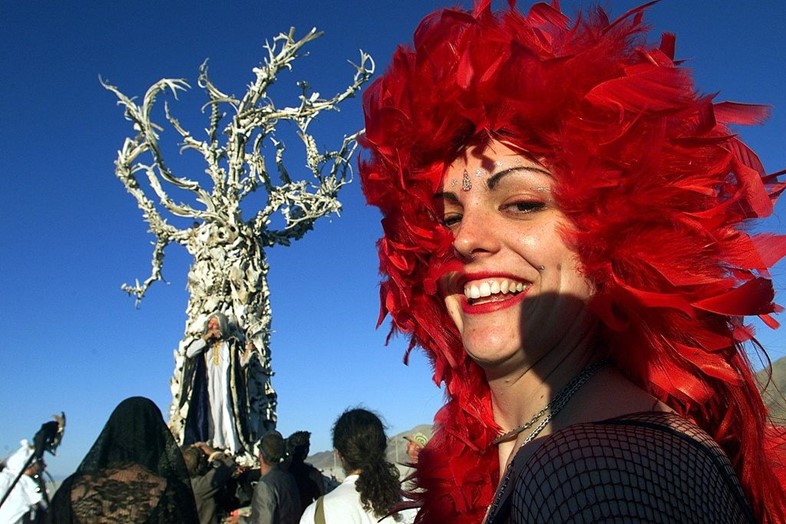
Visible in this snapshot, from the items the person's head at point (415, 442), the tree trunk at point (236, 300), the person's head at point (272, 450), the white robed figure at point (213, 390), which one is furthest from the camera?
the tree trunk at point (236, 300)

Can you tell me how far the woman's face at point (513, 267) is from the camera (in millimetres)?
1321

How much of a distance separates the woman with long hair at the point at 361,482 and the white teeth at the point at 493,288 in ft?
5.97

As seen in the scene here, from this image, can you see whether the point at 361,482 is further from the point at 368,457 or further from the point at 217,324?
the point at 217,324

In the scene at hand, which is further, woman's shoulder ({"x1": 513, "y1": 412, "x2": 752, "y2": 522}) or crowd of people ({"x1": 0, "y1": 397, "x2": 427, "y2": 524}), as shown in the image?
crowd of people ({"x1": 0, "y1": 397, "x2": 427, "y2": 524})

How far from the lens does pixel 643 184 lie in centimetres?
131

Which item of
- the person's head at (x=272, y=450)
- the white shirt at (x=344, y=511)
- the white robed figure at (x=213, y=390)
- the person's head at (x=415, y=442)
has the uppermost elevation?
the white robed figure at (x=213, y=390)

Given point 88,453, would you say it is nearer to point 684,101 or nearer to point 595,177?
point 595,177

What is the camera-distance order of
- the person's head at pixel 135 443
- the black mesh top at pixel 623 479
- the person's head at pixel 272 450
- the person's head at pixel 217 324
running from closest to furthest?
the black mesh top at pixel 623 479, the person's head at pixel 135 443, the person's head at pixel 272 450, the person's head at pixel 217 324

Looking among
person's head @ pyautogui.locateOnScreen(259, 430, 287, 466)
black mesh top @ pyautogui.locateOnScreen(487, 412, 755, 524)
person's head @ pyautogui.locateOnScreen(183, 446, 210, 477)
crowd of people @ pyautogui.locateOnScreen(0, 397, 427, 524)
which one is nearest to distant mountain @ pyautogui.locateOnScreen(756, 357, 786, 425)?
black mesh top @ pyautogui.locateOnScreen(487, 412, 755, 524)

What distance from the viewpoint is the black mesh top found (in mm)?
797

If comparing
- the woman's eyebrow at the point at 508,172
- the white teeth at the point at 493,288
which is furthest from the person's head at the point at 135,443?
the woman's eyebrow at the point at 508,172

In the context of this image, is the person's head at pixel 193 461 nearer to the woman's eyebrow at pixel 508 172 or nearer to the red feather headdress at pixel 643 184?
the red feather headdress at pixel 643 184

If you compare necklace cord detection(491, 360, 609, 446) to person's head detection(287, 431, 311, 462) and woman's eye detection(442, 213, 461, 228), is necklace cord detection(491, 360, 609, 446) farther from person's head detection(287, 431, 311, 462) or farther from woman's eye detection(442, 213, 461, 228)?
A: person's head detection(287, 431, 311, 462)

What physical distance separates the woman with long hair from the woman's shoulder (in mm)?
2160
